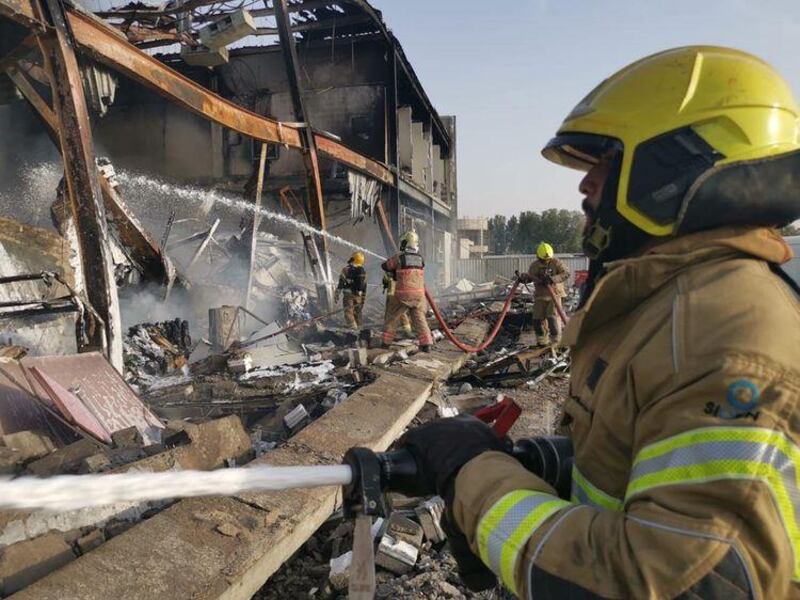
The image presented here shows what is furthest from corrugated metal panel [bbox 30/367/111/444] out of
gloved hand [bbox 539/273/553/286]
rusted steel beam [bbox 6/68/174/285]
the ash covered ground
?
gloved hand [bbox 539/273/553/286]

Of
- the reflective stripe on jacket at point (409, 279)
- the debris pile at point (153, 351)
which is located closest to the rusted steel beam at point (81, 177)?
A: the debris pile at point (153, 351)

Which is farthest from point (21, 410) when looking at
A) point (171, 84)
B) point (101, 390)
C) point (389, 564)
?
point (171, 84)

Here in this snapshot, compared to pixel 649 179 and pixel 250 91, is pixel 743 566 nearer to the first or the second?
pixel 649 179

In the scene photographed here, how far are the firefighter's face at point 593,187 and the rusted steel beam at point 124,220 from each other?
5.52 metres

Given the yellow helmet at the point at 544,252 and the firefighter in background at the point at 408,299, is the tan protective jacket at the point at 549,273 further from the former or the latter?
the firefighter in background at the point at 408,299

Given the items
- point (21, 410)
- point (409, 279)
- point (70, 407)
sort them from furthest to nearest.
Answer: point (409, 279)
point (70, 407)
point (21, 410)

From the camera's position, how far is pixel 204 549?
2402 millimetres

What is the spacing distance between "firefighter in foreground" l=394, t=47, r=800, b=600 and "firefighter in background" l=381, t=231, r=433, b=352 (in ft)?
23.2

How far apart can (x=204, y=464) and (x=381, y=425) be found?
1433mm

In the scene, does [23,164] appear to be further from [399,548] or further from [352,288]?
[399,548]

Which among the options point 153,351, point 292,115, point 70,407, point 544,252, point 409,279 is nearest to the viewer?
point 70,407

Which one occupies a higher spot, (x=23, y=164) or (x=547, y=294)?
(x=23, y=164)

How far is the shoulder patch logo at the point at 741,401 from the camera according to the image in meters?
0.80

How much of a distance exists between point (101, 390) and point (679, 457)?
13.8 feet
